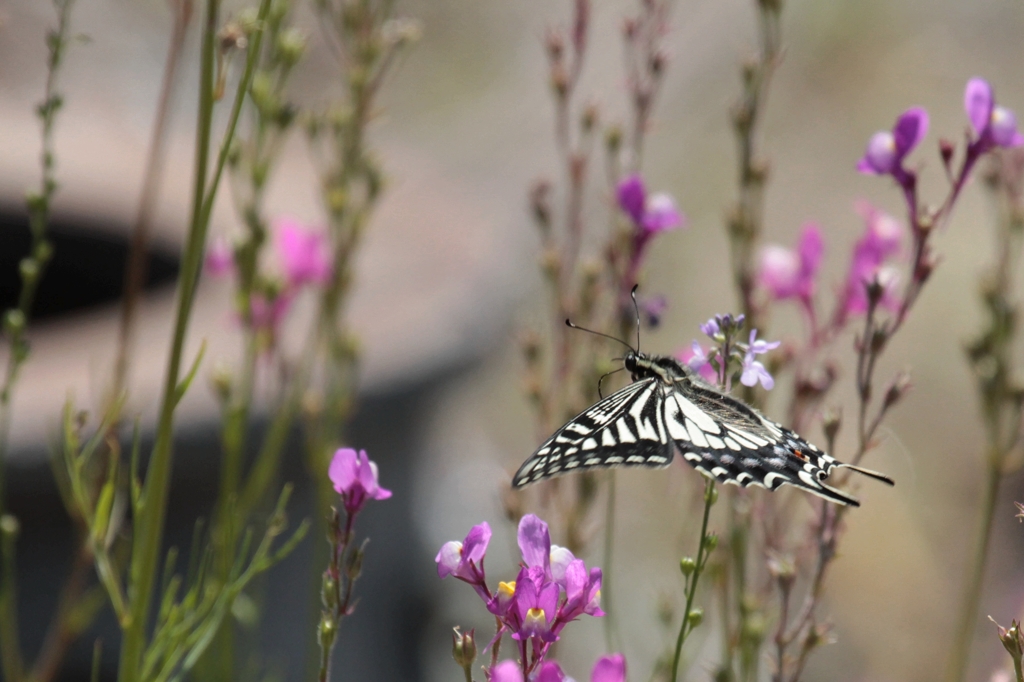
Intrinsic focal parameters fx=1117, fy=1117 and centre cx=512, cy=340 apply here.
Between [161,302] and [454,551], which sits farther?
[161,302]

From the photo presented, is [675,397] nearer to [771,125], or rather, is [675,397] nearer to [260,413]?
[260,413]

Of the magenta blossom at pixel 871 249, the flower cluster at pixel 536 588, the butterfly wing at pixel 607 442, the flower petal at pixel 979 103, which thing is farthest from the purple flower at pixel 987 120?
the flower cluster at pixel 536 588

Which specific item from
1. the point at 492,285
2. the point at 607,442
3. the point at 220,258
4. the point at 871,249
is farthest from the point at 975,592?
the point at 492,285

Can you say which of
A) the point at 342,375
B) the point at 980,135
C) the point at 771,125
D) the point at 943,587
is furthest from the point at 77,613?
the point at 771,125

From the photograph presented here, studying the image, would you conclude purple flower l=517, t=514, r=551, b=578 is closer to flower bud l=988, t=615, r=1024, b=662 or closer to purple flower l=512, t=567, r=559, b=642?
purple flower l=512, t=567, r=559, b=642

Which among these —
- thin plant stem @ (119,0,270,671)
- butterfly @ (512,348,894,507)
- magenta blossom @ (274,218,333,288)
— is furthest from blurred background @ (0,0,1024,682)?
thin plant stem @ (119,0,270,671)
